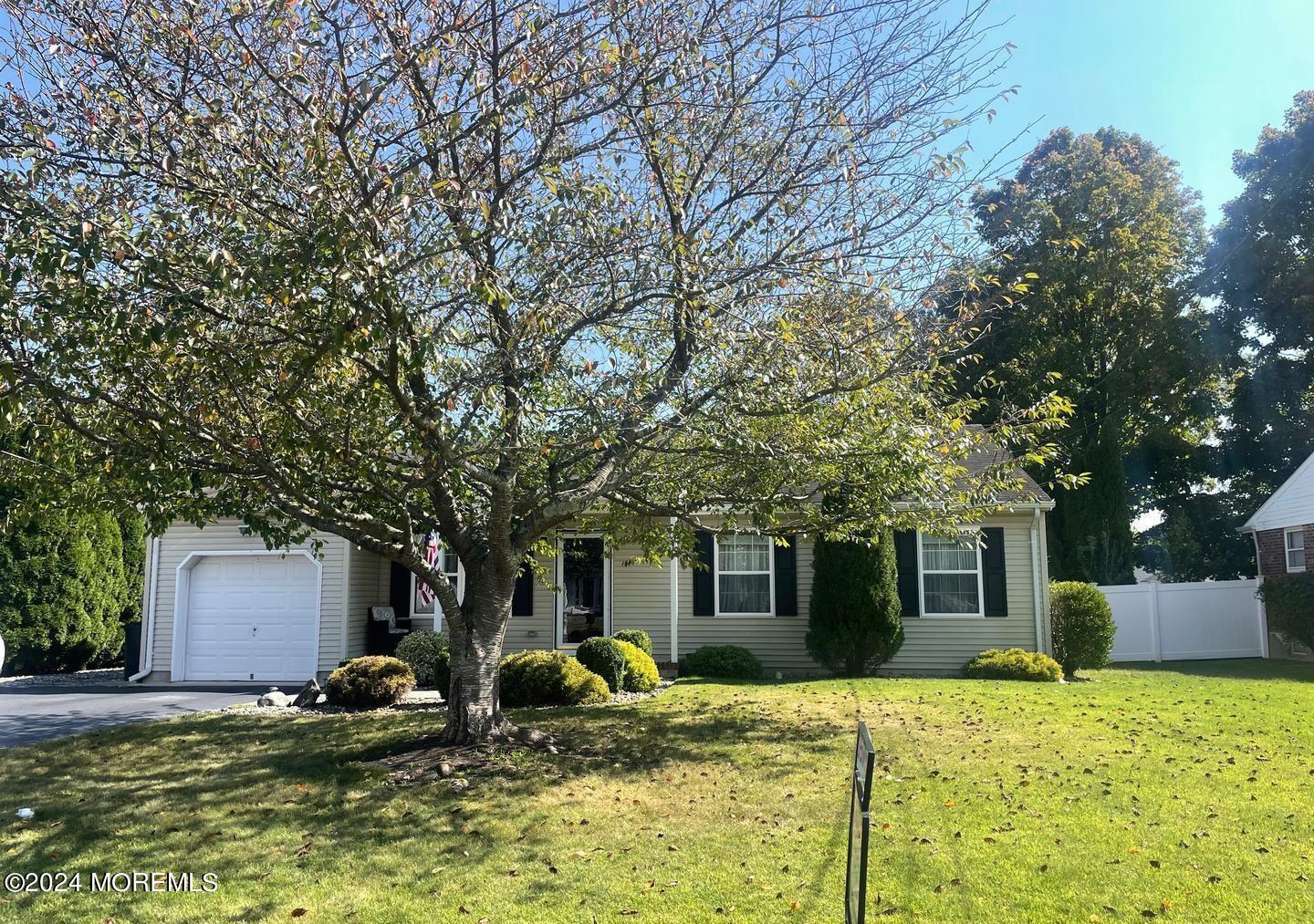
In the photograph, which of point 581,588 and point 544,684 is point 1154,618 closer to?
point 581,588

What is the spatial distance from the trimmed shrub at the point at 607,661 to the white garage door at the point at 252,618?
18.1 ft

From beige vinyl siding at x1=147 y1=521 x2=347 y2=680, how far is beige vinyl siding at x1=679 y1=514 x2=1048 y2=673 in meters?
5.85

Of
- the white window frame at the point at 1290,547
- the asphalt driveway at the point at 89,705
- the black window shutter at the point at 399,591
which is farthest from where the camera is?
the white window frame at the point at 1290,547

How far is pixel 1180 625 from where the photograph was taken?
19656 mm

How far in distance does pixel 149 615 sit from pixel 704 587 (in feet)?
31.4

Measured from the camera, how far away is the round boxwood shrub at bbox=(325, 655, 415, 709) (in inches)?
450

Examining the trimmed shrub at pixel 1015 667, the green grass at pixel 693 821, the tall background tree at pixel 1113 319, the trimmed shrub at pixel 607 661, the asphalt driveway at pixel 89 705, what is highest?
the tall background tree at pixel 1113 319

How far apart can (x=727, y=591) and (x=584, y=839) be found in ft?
34.1

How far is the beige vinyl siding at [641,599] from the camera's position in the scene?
15977 mm

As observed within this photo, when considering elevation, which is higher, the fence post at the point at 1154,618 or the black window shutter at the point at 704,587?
the black window shutter at the point at 704,587

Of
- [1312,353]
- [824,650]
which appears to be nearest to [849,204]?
[824,650]

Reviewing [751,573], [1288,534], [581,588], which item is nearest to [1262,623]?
[1288,534]

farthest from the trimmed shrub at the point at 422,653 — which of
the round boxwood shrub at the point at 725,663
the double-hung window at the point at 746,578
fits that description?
the double-hung window at the point at 746,578

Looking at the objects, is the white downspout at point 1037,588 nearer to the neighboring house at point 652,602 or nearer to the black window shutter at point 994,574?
the neighboring house at point 652,602
